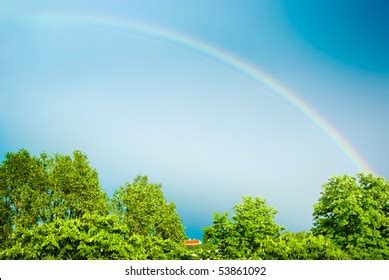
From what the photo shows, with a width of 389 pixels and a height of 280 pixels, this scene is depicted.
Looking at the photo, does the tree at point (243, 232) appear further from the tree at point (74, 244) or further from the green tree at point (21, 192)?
the green tree at point (21, 192)

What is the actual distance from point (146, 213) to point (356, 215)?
19.0 meters

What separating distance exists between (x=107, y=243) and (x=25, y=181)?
A: 19503 mm

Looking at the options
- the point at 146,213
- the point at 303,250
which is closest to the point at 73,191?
the point at 146,213

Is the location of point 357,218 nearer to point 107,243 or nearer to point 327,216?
point 327,216

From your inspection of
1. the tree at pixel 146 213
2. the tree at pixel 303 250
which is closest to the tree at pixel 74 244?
the tree at pixel 303 250

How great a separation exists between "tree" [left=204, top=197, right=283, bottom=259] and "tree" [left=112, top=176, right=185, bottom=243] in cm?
1047

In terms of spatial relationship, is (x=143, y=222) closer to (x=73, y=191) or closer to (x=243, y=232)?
(x=73, y=191)

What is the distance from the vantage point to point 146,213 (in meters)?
50.8

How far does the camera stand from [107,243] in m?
34.9

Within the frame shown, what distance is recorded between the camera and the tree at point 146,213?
165 ft

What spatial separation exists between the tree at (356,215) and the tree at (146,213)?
1380 cm

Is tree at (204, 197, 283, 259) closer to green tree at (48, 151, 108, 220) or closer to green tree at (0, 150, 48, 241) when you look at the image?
green tree at (48, 151, 108, 220)

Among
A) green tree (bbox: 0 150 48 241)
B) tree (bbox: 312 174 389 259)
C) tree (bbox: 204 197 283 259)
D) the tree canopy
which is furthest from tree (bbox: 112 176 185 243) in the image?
tree (bbox: 312 174 389 259)

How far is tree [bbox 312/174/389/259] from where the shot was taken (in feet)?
131
